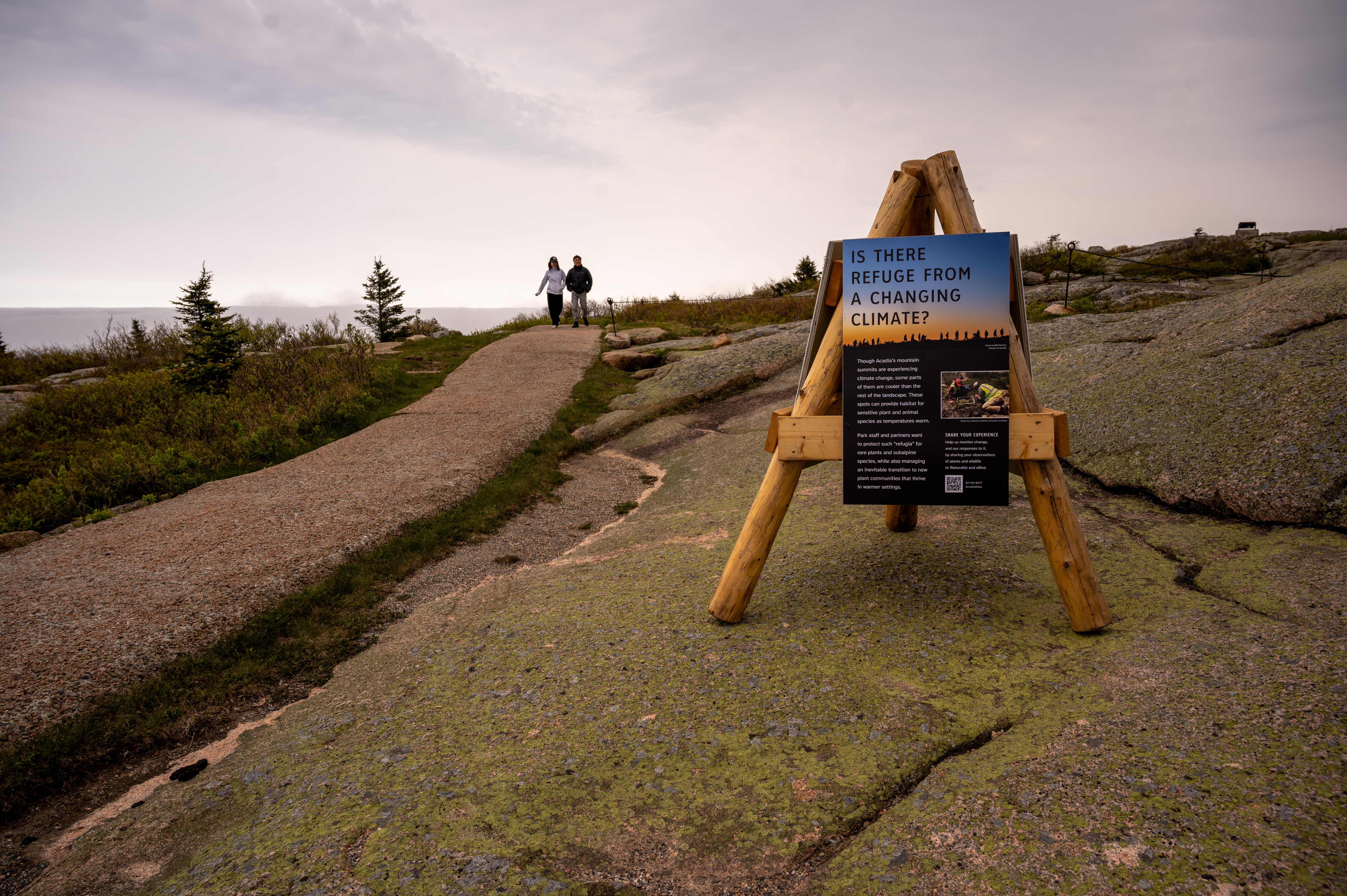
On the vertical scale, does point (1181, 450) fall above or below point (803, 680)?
above

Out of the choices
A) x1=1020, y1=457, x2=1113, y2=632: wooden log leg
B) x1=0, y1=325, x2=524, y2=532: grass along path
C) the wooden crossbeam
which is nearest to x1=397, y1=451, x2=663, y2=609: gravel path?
the wooden crossbeam

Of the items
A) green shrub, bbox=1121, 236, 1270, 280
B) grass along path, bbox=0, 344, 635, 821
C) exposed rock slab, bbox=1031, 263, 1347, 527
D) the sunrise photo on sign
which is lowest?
grass along path, bbox=0, 344, 635, 821

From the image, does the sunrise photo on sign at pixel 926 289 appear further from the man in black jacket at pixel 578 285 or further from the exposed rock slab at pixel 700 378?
the man in black jacket at pixel 578 285

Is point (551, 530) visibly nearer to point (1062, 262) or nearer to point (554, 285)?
point (554, 285)

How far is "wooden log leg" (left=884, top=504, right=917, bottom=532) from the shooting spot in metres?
5.54

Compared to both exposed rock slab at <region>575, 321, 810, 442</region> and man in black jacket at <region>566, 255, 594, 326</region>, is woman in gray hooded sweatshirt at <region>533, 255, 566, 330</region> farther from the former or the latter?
exposed rock slab at <region>575, 321, 810, 442</region>

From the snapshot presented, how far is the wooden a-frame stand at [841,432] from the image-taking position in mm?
3783

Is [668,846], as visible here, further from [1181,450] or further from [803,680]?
[1181,450]

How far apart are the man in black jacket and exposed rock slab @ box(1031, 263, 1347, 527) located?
1553cm

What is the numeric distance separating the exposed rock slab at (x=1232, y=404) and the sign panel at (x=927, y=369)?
273 cm

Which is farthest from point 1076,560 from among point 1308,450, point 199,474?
point 199,474

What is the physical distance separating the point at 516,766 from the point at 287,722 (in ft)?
5.56

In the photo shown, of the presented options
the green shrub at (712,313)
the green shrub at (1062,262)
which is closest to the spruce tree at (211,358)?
the green shrub at (712,313)

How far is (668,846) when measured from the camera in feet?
8.57
